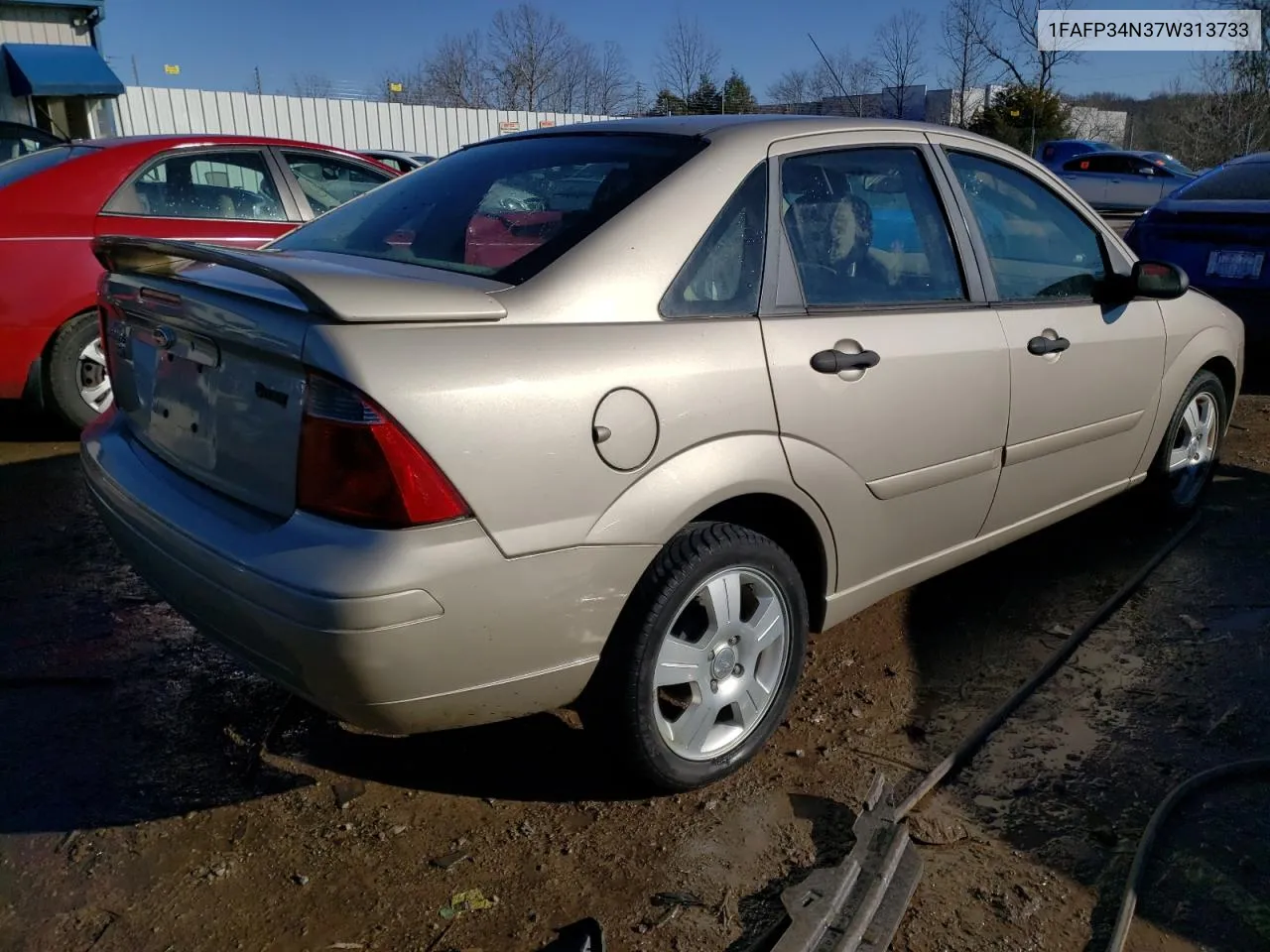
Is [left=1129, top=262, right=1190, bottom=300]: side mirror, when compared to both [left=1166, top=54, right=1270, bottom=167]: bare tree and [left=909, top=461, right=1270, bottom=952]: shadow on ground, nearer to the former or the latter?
[left=909, top=461, right=1270, bottom=952]: shadow on ground

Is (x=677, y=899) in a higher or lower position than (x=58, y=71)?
lower

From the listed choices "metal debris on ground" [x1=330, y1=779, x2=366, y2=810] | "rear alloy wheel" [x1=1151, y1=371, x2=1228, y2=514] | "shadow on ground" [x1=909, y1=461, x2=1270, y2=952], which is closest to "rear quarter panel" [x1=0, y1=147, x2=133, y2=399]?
"metal debris on ground" [x1=330, y1=779, x2=366, y2=810]

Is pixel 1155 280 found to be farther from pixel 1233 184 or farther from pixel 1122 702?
pixel 1233 184

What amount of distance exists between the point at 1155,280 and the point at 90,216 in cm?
500

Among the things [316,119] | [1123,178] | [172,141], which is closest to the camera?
[172,141]

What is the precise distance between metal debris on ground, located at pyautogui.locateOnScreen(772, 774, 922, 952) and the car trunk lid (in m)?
1.37

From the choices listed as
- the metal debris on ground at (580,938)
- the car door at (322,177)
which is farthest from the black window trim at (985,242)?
the car door at (322,177)

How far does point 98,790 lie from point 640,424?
172 centimetres

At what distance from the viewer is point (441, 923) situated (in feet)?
7.38

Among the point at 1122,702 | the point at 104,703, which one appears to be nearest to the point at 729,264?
the point at 1122,702

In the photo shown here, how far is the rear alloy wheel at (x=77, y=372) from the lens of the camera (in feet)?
17.7

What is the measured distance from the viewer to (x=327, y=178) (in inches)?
262

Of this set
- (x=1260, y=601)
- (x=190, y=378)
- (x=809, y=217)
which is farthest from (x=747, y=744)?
(x=1260, y=601)

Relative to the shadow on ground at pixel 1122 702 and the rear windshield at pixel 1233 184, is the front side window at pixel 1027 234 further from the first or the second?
the rear windshield at pixel 1233 184
